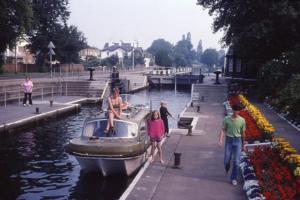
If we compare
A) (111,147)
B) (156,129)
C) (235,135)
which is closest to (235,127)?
(235,135)

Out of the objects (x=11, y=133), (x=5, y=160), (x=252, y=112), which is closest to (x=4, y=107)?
(x=11, y=133)

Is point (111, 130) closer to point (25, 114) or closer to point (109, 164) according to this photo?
point (109, 164)

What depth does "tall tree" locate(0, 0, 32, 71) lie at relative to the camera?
4609 cm

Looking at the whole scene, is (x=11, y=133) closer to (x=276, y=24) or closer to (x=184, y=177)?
(x=184, y=177)

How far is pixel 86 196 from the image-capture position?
14.2 metres

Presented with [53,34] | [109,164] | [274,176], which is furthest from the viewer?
[53,34]

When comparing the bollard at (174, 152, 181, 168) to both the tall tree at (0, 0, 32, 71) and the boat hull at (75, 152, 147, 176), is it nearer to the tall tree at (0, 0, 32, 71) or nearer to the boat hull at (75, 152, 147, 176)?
the boat hull at (75, 152, 147, 176)

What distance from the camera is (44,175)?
16625 millimetres

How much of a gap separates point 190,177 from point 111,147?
9.58 ft

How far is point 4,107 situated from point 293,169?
2565 centimetres

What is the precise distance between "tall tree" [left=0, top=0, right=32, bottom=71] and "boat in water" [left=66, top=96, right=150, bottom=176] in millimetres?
32123

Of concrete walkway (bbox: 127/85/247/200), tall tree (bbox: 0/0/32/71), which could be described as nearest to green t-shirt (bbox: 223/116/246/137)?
concrete walkway (bbox: 127/85/247/200)

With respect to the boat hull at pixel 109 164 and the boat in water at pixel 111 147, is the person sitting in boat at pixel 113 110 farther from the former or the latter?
the boat hull at pixel 109 164

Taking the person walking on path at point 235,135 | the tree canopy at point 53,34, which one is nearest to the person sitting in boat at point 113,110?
the person walking on path at point 235,135
